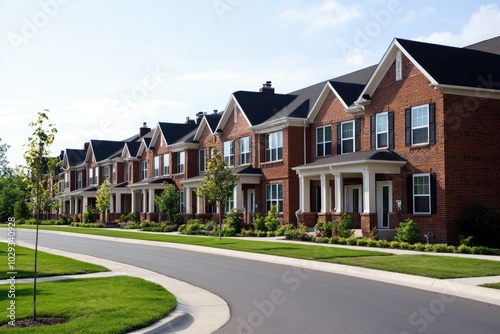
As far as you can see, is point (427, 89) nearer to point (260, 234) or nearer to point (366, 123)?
point (366, 123)

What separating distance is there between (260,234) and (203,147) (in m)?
15.8

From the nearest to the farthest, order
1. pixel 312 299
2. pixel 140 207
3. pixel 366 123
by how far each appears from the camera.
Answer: pixel 312 299, pixel 366 123, pixel 140 207

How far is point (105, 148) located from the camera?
73.8m

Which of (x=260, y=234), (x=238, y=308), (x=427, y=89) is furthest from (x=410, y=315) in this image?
(x=260, y=234)

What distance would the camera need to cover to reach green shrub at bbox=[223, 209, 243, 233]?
38688 mm

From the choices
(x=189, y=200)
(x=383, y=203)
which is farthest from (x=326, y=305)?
(x=189, y=200)

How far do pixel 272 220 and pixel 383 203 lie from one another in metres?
8.25

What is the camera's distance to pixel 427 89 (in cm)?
2680

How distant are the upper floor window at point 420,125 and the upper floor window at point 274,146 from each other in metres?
11.5

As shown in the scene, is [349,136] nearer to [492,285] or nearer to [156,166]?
[492,285]

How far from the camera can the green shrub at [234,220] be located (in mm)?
38688

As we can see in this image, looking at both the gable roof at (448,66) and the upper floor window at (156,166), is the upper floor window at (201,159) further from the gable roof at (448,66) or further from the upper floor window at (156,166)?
the gable roof at (448,66)

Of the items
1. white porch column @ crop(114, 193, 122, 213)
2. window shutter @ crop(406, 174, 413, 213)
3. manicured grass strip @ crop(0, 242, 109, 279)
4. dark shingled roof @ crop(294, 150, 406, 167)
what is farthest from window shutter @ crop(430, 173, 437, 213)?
white porch column @ crop(114, 193, 122, 213)

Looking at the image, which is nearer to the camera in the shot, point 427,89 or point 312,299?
point 312,299
